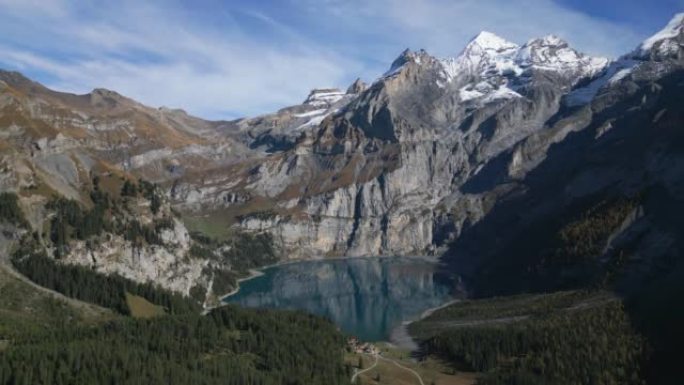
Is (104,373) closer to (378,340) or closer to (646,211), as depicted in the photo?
(378,340)

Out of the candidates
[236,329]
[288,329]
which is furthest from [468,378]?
[236,329]

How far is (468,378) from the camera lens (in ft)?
431

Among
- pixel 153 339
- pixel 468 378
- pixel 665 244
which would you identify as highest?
pixel 665 244

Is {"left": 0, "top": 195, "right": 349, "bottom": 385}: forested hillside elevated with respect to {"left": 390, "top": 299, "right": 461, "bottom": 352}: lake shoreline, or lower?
elevated

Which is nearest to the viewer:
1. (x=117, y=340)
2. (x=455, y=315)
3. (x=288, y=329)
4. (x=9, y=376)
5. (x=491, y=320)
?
(x=9, y=376)

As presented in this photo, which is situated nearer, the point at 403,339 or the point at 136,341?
the point at 136,341

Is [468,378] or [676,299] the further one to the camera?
[676,299]

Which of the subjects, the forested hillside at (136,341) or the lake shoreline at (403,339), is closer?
the forested hillside at (136,341)

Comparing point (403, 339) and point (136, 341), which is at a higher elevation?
point (136, 341)

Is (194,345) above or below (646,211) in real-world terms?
below

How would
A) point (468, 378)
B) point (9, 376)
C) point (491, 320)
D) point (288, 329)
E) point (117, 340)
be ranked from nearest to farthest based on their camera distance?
point (9, 376) < point (117, 340) < point (468, 378) < point (288, 329) < point (491, 320)

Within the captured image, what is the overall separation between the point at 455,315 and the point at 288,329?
232ft

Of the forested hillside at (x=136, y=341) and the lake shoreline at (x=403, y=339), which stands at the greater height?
the forested hillside at (x=136, y=341)

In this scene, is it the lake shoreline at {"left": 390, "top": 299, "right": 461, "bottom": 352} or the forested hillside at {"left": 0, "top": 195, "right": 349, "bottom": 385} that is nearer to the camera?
Result: the forested hillside at {"left": 0, "top": 195, "right": 349, "bottom": 385}
